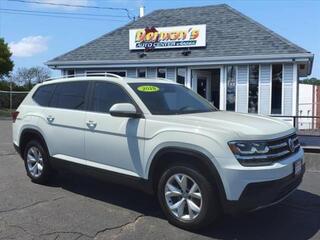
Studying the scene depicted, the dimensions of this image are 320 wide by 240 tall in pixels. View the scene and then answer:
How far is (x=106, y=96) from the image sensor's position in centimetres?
668

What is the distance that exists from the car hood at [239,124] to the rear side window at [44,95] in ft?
9.00

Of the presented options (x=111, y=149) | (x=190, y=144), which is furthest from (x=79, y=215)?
(x=190, y=144)

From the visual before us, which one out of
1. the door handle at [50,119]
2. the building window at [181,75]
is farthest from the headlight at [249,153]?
the building window at [181,75]

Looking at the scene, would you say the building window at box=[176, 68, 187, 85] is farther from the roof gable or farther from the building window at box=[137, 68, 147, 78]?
the building window at box=[137, 68, 147, 78]

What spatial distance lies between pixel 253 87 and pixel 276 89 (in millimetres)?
845

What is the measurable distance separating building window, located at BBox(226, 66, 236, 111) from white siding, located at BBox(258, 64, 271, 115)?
1.04m

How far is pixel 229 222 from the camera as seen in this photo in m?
5.88

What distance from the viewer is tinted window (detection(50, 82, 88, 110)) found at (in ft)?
23.2

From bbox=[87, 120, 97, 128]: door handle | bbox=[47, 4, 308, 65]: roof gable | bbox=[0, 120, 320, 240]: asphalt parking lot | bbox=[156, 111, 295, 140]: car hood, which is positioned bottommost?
bbox=[0, 120, 320, 240]: asphalt parking lot

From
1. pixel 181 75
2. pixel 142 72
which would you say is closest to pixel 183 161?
pixel 181 75

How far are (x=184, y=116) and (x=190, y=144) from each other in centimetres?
61

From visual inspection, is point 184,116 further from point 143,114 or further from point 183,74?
point 183,74

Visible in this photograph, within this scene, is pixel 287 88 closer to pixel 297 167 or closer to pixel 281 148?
pixel 297 167

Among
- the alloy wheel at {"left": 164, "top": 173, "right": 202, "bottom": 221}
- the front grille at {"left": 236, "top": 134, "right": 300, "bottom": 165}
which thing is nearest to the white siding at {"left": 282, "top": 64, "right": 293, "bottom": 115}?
the front grille at {"left": 236, "top": 134, "right": 300, "bottom": 165}
